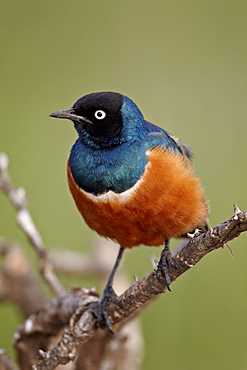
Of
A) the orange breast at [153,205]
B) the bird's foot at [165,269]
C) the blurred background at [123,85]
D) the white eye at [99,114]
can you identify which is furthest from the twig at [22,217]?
the blurred background at [123,85]

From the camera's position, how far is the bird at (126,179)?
263cm

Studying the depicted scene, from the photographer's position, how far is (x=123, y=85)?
494 centimetres

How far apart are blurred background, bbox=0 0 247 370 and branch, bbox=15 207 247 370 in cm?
160

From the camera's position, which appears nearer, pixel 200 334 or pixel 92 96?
pixel 92 96

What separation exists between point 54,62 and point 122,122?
242 centimetres

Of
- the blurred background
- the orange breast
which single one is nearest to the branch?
the orange breast

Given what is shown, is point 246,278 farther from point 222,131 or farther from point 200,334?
point 222,131

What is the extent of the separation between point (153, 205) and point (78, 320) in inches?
23.9

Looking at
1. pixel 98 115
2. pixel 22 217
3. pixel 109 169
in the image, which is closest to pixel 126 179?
pixel 109 169

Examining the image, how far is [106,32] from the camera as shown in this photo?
16.0 feet

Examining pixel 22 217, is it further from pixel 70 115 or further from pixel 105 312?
pixel 105 312

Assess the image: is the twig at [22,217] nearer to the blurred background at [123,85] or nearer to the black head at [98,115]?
the black head at [98,115]

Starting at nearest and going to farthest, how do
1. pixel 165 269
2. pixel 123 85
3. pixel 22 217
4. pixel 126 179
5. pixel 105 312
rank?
pixel 165 269 → pixel 105 312 → pixel 126 179 → pixel 22 217 → pixel 123 85

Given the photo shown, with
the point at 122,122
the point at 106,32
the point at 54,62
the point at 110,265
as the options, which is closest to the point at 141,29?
the point at 106,32
